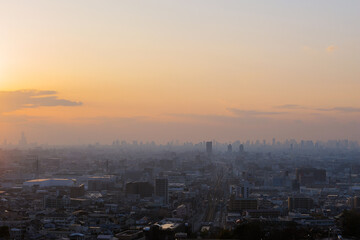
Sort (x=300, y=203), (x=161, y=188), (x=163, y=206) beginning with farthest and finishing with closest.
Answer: (x=161, y=188), (x=300, y=203), (x=163, y=206)

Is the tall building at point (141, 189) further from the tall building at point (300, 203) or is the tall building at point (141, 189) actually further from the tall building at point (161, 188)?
the tall building at point (300, 203)

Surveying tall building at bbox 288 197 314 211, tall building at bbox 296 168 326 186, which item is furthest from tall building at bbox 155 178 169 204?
tall building at bbox 296 168 326 186

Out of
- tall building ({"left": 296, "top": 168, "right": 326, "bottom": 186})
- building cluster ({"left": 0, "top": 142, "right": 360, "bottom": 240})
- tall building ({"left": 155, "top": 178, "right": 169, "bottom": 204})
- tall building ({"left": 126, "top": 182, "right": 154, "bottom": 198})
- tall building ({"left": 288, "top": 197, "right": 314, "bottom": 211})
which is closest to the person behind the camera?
building cluster ({"left": 0, "top": 142, "right": 360, "bottom": 240})

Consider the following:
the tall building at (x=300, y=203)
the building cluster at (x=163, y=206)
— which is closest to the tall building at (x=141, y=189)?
the building cluster at (x=163, y=206)

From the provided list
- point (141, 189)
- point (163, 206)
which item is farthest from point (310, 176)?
point (163, 206)

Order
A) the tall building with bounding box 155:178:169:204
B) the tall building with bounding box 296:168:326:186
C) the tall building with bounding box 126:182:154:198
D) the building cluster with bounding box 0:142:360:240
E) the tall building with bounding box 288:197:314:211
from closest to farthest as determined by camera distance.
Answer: the building cluster with bounding box 0:142:360:240
the tall building with bounding box 288:197:314:211
the tall building with bounding box 155:178:169:204
the tall building with bounding box 126:182:154:198
the tall building with bounding box 296:168:326:186

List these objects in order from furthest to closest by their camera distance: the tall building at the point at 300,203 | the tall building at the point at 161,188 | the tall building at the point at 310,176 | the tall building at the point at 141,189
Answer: the tall building at the point at 310,176 < the tall building at the point at 141,189 < the tall building at the point at 161,188 < the tall building at the point at 300,203

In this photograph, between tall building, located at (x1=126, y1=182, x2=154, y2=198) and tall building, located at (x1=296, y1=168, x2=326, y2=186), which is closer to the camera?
tall building, located at (x1=126, y1=182, x2=154, y2=198)

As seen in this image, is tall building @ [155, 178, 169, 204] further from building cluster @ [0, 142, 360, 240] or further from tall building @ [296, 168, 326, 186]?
tall building @ [296, 168, 326, 186]

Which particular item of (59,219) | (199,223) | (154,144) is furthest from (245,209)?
(154,144)

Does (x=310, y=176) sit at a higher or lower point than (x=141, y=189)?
lower

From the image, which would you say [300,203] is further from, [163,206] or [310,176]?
[310,176]

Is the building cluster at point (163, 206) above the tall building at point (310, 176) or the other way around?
above
